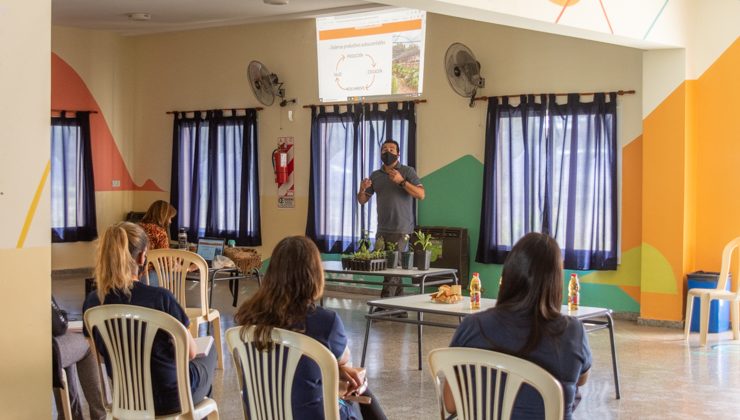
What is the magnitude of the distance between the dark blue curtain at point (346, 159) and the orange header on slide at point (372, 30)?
0.79m

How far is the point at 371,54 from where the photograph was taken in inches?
398

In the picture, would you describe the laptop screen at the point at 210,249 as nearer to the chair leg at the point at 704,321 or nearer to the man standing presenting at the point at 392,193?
the man standing presenting at the point at 392,193

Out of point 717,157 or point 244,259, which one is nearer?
point 717,157

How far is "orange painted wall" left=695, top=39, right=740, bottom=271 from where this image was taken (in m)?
7.93

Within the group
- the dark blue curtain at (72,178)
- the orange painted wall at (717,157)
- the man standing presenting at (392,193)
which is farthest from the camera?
the dark blue curtain at (72,178)

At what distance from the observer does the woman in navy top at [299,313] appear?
10.2 feet

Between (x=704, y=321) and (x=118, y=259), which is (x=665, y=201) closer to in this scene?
(x=704, y=321)

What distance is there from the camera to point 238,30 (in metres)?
11.4

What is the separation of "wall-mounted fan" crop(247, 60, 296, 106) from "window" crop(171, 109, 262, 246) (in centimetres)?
28

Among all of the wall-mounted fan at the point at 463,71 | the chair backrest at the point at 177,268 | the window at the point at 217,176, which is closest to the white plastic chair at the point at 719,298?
Answer: the wall-mounted fan at the point at 463,71

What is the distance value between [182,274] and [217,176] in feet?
18.1

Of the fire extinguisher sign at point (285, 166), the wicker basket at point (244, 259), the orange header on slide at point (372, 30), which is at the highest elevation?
the orange header on slide at point (372, 30)

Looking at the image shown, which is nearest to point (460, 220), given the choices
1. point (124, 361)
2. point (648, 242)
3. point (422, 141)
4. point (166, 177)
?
point (422, 141)

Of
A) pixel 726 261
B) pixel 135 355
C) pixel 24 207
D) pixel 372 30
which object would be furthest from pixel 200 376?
pixel 372 30
